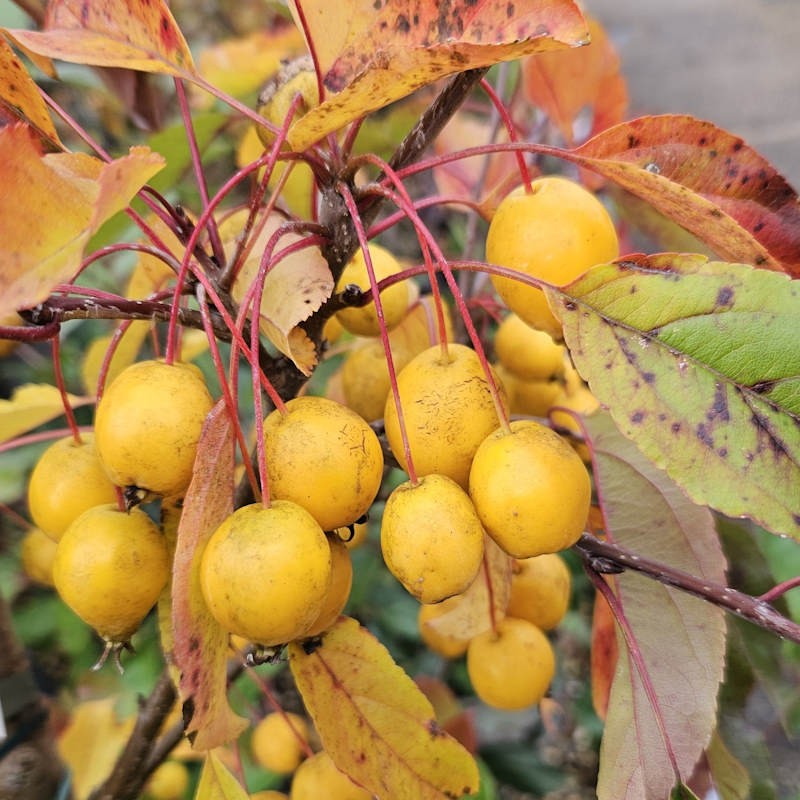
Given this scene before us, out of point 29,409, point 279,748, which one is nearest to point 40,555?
point 29,409

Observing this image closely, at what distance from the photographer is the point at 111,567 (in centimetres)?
49

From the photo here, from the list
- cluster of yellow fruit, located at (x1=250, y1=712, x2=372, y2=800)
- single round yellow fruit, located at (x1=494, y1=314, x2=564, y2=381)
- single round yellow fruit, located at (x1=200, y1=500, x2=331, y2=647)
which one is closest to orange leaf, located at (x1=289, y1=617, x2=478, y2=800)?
cluster of yellow fruit, located at (x1=250, y1=712, x2=372, y2=800)

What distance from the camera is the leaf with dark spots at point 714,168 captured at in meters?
0.49

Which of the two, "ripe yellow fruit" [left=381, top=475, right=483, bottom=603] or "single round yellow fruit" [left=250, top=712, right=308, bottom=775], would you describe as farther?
"single round yellow fruit" [left=250, top=712, right=308, bottom=775]

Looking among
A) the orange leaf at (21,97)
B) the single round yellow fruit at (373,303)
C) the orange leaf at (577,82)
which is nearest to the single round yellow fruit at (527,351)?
the single round yellow fruit at (373,303)

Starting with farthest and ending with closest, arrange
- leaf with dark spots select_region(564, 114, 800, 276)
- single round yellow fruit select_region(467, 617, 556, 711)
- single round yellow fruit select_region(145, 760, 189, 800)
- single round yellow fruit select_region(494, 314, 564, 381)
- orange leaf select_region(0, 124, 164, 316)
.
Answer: single round yellow fruit select_region(145, 760, 189, 800) < single round yellow fruit select_region(494, 314, 564, 381) < single round yellow fruit select_region(467, 617, 556, 711) < leaf with dark spots select_region(564, 114, 800, 276) < orange leaf select_region(0, 124, 164, 316)

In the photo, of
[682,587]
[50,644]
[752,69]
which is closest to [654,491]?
[682,587]

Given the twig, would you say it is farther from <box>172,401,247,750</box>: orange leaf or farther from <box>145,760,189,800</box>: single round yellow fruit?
<box>145,760,189,800</box>: single round yellow fruit

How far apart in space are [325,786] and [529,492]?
1.20ft

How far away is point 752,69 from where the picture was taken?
3.67 m

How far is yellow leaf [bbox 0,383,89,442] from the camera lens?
71 cm

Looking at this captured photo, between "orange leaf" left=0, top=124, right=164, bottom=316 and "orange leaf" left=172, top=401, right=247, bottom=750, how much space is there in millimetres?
107

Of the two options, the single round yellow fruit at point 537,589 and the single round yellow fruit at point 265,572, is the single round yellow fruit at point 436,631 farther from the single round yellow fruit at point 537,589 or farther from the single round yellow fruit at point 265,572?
the single round yellow fruit at point 265,572

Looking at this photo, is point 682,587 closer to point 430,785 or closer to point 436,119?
point 430,785
